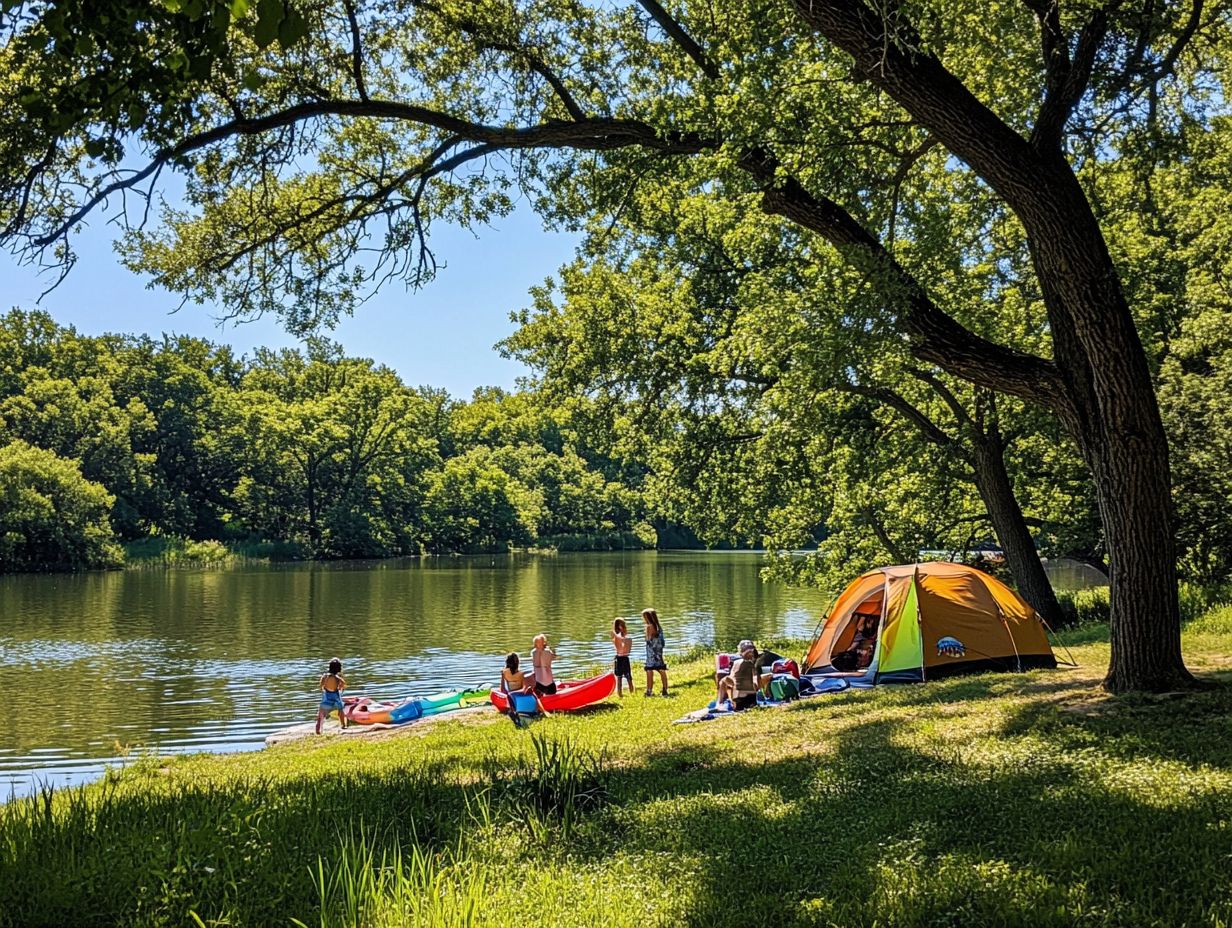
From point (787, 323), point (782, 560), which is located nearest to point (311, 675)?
point (782, 560)

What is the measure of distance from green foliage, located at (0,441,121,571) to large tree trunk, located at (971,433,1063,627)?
52005mm

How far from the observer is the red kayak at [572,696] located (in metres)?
13.3

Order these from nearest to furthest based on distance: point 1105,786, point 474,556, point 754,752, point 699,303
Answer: point 1105,786 → point 754,752 → point 699,303 → point 474,556

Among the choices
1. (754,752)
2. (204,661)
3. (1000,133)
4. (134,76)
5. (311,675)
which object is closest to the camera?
(134,76)

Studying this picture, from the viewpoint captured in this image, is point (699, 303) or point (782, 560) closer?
point (699, 303)

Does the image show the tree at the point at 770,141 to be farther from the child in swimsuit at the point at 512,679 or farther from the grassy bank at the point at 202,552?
the grassy bank at the point at 202,552

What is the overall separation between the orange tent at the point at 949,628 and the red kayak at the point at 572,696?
375cm

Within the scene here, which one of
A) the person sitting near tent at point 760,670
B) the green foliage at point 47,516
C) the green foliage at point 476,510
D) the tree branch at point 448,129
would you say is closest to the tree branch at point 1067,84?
the tree branch at point 448,129

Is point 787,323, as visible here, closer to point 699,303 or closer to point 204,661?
point 699,303

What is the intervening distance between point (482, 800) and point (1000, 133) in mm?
6518

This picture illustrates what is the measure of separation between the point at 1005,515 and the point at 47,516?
5266cm

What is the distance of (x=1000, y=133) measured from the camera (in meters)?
7.13

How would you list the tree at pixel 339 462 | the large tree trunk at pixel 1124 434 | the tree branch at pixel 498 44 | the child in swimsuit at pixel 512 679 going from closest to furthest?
1. the large tree trunk at pixel 1124 434
2. the tree branch at pixel 498 44
3. the child in swimsuit at pixel 512 679
4. the tree at pixel 339 462

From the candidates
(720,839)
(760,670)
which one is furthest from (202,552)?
(720,839)
